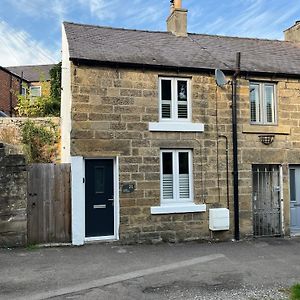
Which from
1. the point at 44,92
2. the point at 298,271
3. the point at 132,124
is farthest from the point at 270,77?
the point at 44,92

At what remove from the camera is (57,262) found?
8.71 meters

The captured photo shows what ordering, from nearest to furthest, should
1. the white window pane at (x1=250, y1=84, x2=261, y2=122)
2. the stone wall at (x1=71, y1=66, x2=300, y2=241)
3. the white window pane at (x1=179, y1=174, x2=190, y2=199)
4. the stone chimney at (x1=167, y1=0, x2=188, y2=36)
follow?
the stone wall at (x1=71, y1=66, x2=300, y2=241) → the white window pane at (x1=179, y1=174, x2=190, y2=199) → the white window pane at (x1=250, y1=84, x2=261, y2=122) → the stone chimney at (x1=167, y1=0, x2=188, y2=36)

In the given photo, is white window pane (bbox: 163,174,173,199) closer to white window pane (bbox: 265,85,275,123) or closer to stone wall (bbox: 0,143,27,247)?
white window pane (bbox: 265,85,275,123)

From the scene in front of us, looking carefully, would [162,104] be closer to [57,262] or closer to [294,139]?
[294,139]

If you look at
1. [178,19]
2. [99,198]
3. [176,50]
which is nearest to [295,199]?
[176,50]

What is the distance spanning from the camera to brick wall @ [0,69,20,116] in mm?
29859

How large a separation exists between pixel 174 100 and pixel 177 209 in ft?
10.7

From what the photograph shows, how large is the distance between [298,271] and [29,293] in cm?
552

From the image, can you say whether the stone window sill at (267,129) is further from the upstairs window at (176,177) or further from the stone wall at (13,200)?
the stone wall at (13,200)

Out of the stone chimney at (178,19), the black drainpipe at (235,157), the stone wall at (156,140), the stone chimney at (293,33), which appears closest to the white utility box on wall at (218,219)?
the stone wall at (156,140)

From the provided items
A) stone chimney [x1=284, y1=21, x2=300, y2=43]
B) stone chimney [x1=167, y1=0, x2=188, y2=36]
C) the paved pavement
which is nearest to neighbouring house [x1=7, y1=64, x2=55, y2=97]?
stone chimney [x1=167, y1=0, x2=188, y2=36]

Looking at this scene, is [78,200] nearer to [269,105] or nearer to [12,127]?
[12,127]

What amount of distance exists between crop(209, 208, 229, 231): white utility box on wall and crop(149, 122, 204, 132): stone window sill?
96.9 inches

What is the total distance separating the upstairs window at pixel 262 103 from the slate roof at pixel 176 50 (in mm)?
559
